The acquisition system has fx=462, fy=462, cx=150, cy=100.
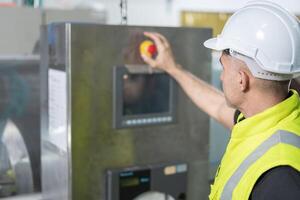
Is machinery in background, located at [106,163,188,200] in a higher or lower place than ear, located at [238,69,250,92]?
lower

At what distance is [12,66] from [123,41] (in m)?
0.54

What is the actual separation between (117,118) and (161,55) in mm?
229

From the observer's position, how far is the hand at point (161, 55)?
136 cm

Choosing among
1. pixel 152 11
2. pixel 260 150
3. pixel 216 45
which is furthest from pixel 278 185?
pixel 152 11

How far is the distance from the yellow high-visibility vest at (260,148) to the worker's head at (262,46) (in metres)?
0.06

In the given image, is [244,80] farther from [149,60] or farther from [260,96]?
[149,60]

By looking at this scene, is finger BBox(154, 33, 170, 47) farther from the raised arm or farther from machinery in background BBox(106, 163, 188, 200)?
machinery in background BBox(106, 163, 188, 200)

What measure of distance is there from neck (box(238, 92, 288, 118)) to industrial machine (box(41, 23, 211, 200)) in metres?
0.42

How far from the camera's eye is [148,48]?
136 cm

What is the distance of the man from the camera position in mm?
930

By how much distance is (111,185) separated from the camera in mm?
1323

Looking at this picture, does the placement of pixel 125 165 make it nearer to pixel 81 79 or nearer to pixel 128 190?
pixel 128 190

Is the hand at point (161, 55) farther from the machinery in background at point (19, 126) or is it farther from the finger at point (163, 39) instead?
the machinery in background at point (19, 126)

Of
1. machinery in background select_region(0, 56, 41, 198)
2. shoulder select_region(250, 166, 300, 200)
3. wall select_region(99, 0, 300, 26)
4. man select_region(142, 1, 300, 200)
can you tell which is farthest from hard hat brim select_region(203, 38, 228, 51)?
wall select_region(99, 0, 300, 26)
